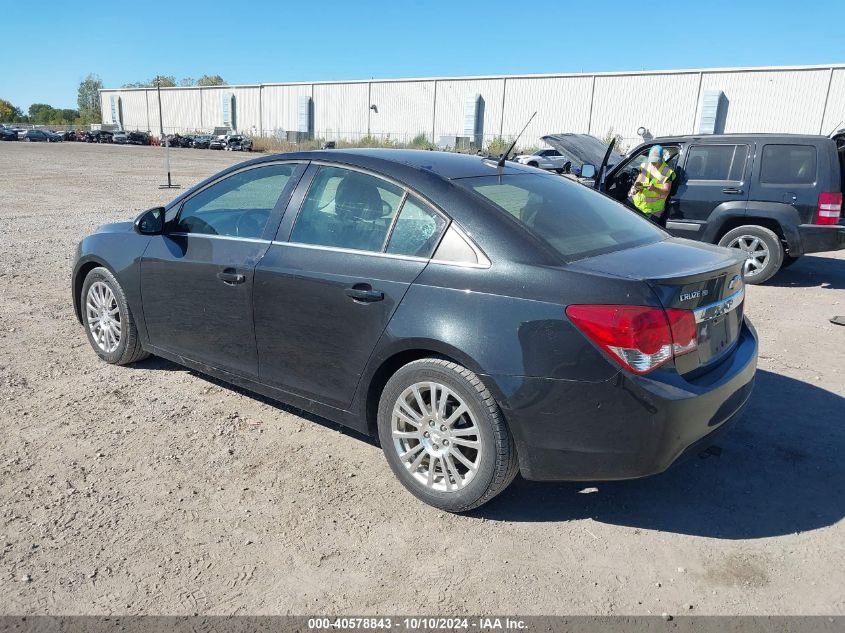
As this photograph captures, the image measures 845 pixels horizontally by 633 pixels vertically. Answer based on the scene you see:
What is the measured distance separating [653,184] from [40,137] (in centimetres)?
7585

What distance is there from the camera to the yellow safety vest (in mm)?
8812

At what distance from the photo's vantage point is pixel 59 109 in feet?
414

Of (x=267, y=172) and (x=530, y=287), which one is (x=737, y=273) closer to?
(x=530, y=287)

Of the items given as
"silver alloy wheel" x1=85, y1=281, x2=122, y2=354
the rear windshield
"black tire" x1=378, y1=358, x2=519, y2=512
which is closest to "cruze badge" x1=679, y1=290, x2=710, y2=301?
the rear windshield

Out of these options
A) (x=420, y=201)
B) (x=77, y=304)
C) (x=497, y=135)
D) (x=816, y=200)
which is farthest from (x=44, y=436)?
(x=497, y=135)

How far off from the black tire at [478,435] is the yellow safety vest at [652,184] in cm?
653

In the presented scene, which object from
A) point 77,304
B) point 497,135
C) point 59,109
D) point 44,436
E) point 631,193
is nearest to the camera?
point 44,436

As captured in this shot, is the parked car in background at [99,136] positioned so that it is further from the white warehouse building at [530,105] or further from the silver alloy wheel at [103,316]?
the silver alloy wheel at [103,316]

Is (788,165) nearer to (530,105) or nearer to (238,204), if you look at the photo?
(238,204)

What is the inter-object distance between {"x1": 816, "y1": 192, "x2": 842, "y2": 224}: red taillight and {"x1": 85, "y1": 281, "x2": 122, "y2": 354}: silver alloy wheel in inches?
305

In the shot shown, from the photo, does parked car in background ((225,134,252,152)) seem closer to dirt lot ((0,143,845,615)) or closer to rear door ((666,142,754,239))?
rear door ((666,142,754,239))

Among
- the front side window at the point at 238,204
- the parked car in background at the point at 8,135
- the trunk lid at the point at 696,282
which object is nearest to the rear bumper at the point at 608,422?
the trunk lid at the point at 696,282

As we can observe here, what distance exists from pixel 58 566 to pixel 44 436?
4.46 ft

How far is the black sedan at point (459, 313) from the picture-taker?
2.89 metres
